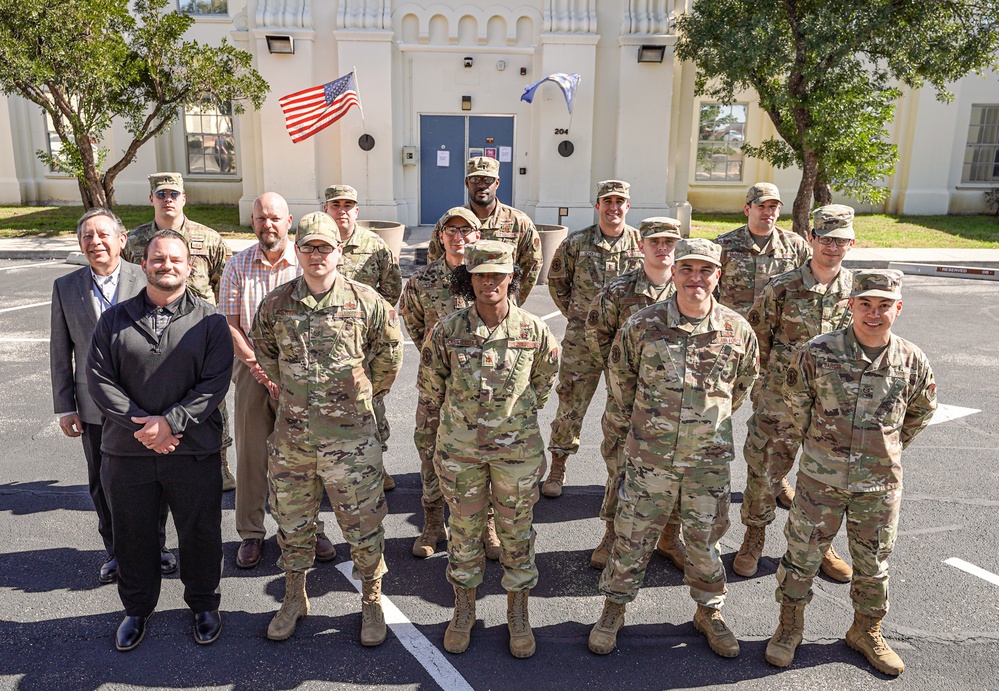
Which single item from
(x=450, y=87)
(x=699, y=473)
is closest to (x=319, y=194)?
(x=450, y=87)

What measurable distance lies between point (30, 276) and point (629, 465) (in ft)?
42.2

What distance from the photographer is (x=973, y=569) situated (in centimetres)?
498

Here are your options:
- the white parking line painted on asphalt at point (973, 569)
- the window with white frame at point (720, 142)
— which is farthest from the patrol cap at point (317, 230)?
the window with white frame at point (720, 142)

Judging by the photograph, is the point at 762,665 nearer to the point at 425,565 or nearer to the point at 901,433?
the point at 901,433

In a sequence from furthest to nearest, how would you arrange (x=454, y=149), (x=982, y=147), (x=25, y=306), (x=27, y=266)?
(x=982, y=147)
(x=454, y=149)
(x=27, y=266)
(x=25, y=306)

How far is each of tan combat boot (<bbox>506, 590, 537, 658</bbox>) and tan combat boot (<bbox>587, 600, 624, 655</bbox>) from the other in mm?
319

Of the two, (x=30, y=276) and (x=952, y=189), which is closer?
(x=30, y=276)

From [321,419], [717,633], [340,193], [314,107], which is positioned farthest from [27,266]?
[717,633]

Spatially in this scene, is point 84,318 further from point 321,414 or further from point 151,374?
point 321,414

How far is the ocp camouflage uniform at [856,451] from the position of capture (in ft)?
12.9

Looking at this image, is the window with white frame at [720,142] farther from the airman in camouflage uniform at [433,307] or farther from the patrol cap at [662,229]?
the airman in camouflage uniform at [433,307]

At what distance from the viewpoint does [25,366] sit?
28.8ft

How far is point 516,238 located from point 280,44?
1253cm

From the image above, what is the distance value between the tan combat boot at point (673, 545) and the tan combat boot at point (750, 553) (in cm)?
33
